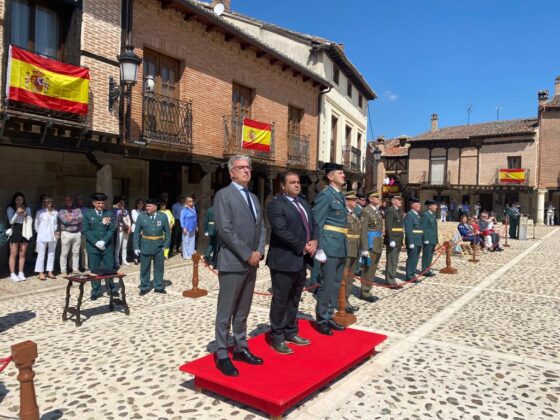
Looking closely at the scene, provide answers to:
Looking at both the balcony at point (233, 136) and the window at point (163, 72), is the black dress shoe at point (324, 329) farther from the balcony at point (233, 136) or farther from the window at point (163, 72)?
the balcony at point (233, 136)

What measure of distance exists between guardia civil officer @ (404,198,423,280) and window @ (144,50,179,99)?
272 inches

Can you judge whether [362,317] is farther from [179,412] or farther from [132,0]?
[132,0]

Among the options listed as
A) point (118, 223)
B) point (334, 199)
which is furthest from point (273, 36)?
point (334, 199)

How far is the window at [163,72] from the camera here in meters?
11.2

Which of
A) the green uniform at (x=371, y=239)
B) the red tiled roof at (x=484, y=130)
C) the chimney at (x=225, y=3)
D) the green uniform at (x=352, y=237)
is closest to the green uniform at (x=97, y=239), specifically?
the green uniform at (x=352, y=237)

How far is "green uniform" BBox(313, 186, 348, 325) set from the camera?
520 cm

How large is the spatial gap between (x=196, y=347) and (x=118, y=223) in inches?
236

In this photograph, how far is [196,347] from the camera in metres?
4.98

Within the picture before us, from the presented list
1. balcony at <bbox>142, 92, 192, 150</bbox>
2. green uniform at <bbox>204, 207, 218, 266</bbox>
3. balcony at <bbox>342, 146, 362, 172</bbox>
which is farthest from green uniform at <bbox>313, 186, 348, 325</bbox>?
balcony at <bbox>342, 146, 362, 172</bbox>

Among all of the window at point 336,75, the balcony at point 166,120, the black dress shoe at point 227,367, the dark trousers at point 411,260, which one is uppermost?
the window at point 336,75

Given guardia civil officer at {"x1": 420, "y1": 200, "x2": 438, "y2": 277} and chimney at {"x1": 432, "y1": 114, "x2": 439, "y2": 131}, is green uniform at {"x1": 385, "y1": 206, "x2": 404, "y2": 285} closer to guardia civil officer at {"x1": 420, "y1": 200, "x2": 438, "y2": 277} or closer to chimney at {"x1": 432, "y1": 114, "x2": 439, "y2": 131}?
guardia civil officer at {"x1": 420, "y1": 200, "x2": 438, "y2": 277}

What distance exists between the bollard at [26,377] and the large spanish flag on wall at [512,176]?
36679 millimetres

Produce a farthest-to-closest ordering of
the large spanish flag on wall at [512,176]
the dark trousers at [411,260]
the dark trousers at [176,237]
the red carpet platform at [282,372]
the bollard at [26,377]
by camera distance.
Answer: the large spanish flag on wall at [512,176]
the dark trousers at [176,237]
the dark trousers at [411,260]
the red carpet platform at [282,372]
the bollard at [26,377]

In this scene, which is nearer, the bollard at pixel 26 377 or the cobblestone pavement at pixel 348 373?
the bollard at pixel 26 377
